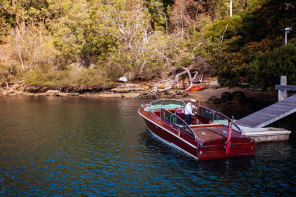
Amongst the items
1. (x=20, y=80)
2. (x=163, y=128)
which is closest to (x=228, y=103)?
(x=163, y=128)

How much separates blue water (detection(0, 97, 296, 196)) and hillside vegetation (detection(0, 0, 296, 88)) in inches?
709

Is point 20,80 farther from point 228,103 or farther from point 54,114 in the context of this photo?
point 228,103

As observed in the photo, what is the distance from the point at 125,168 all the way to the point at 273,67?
17.2m

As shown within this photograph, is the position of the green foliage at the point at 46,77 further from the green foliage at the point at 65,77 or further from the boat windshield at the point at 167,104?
the boat windshield at the point at 167,104

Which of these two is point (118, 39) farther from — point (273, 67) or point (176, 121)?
point (176, 121)

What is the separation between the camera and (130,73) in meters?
47.8

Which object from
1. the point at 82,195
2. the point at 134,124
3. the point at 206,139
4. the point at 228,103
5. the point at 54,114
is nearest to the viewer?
the point at 82,195

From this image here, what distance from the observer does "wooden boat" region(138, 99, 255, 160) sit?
12133 mm

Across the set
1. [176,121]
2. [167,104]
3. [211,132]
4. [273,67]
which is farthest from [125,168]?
[273,67]

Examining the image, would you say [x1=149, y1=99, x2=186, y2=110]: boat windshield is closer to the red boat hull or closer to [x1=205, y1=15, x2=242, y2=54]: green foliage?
the red boat hull

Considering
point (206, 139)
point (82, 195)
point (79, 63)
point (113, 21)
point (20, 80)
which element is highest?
point (113, 21)

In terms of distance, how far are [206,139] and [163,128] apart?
3.06 meters

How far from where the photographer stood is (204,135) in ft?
42.7

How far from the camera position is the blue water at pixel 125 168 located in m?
9.95
